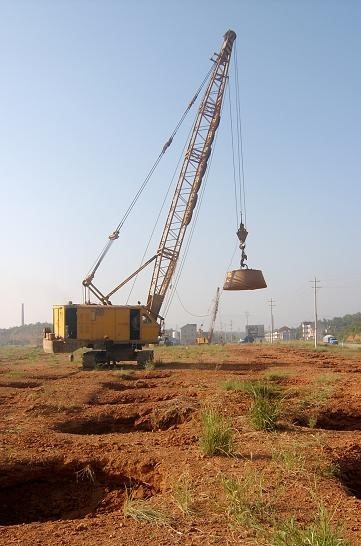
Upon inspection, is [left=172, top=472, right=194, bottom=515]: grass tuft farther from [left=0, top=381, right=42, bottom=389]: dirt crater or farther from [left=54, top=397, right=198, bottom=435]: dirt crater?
[left=0, top=381, right=42, bottom=389]: dirt crater

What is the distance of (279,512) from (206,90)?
93.7 ft

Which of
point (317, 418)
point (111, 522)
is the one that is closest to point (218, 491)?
point (111, 522)

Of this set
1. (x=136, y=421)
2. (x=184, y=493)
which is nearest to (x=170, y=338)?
(x=136, y=421)

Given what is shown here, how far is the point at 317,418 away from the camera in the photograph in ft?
36.3

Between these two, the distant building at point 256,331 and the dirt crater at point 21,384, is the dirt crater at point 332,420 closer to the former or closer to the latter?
the dirt crater at point 21,384

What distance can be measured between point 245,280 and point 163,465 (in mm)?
11363

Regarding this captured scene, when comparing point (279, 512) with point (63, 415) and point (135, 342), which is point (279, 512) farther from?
point (135, 342)

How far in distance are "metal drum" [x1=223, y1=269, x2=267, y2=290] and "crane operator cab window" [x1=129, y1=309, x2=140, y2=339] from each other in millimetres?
7955

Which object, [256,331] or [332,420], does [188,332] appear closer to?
[256,331]

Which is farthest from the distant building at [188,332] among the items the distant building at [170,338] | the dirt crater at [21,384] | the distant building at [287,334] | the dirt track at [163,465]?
the dirt track at [163,465]

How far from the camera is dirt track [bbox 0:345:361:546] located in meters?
5.39

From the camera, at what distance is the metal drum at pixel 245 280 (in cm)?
1844

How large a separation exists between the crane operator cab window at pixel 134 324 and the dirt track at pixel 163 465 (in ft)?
35.5

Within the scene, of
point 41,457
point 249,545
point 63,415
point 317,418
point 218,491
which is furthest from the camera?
point 63,415
